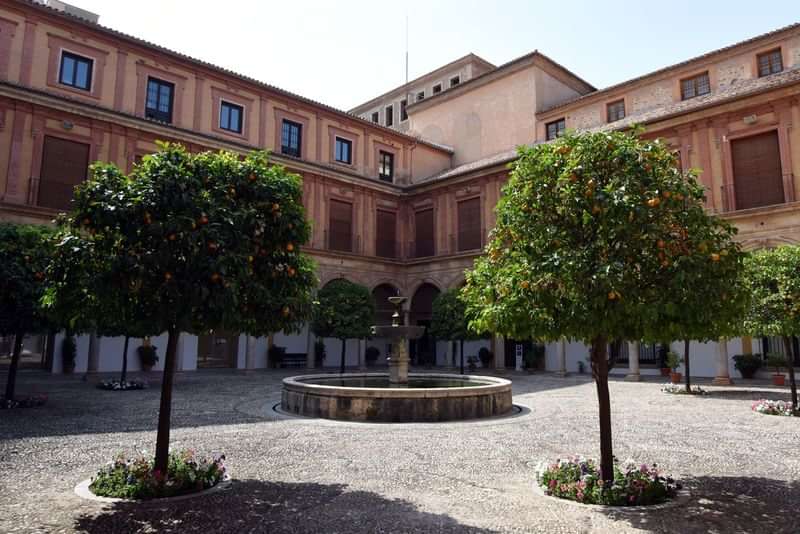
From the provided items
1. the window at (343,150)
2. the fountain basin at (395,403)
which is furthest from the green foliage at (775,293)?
the window at (343,150)

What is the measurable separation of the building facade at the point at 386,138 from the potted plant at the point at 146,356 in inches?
42.3

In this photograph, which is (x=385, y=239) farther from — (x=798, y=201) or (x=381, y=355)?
(x=798, y=201)

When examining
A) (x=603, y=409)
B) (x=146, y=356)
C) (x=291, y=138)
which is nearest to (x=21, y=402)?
(x=146, y=356)

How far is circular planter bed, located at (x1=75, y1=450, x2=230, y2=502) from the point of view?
Answer: 5328 mm

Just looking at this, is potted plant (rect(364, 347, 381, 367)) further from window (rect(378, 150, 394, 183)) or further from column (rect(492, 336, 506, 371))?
window (rect(378, 150, 394, 183))

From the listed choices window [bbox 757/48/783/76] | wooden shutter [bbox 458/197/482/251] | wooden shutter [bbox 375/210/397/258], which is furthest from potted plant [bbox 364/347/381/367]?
window [bbox 757/48/783/76]

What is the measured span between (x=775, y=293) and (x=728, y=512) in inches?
334

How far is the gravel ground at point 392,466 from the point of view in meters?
4.82

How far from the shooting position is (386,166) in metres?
30.3

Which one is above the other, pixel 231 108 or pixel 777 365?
pixel 231 108

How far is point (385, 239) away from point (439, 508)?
24455mm

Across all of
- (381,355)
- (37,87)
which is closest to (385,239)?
(381,355)

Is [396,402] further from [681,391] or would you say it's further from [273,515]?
[681,391]

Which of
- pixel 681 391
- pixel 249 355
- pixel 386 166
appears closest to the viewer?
pixel 681 391
